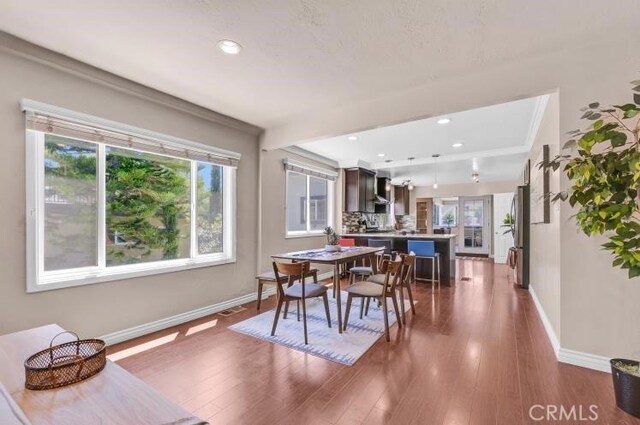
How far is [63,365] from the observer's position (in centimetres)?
112

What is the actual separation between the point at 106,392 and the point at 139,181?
2.65 m

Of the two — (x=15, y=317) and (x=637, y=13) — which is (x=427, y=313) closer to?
(x=637, y=13)

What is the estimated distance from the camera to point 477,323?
3.43 m

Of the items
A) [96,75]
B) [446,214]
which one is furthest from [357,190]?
[446,214]

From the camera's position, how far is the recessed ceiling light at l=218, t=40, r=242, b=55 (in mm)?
2252

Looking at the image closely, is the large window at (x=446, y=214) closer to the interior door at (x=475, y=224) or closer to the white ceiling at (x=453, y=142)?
the interior door at (x=475, y=224)

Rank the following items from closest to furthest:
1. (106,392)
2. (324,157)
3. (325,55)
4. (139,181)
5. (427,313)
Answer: (106,392) < (325,55) < (139,181) < (427,313) < (324,157)

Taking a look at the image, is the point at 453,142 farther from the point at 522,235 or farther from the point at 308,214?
the point at 308,214

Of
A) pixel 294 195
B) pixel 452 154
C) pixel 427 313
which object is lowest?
pixel 427 313

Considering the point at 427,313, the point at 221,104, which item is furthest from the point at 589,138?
the point at 221,104

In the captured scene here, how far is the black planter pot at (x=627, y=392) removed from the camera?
180 centimetres

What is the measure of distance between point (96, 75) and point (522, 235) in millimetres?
6050
